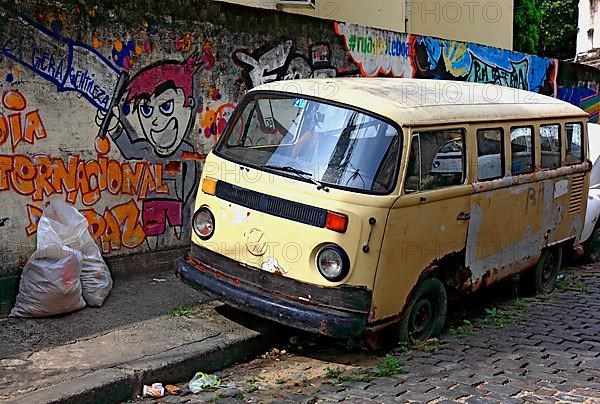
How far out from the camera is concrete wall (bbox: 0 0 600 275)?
5.91 m

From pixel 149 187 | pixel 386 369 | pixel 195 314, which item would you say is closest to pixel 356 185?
pixel 386 369

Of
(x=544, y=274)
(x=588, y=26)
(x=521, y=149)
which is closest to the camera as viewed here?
(x=521, y=149)

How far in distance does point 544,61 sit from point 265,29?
7.90 metres

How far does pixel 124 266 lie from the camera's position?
6.83 meters

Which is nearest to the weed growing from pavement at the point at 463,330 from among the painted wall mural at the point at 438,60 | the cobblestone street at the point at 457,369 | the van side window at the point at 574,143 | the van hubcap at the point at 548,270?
the cobblestone street at the point at 457,369

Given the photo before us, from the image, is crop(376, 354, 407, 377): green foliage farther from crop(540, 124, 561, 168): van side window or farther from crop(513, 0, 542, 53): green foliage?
crop(513, 0, 542, 53): green foliage

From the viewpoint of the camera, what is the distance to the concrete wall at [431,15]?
14.5 m

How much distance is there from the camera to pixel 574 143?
7.66 m

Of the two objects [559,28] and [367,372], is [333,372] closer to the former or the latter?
[367,372]

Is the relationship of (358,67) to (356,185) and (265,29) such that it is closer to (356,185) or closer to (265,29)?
(265,29)

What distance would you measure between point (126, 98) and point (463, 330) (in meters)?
3.64

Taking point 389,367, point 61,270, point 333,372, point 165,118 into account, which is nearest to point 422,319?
point 389,367

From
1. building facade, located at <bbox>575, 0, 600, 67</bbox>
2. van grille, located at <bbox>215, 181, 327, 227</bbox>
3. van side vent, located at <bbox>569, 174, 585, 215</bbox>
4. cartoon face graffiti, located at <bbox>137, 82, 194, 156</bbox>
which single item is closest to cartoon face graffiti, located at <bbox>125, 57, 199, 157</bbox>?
cartoon face graffiti, located at <bbox>137, 82, 194, 156</bbox>

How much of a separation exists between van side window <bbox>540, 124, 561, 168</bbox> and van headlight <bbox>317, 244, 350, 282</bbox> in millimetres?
2849
